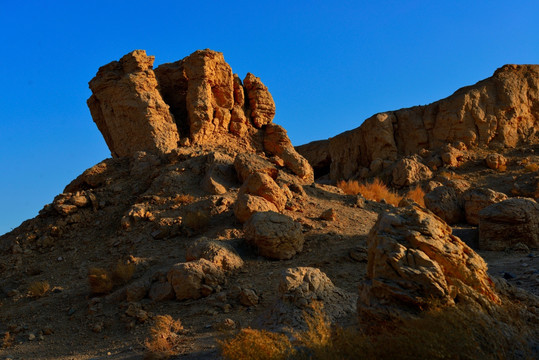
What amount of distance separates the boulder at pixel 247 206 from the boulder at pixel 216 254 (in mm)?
1335

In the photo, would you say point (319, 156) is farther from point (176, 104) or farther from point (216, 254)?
point (216, 254)

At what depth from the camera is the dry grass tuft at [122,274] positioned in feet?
26.5

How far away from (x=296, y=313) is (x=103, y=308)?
3718 millimetres

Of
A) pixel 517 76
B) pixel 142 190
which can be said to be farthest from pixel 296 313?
pixel 517 76

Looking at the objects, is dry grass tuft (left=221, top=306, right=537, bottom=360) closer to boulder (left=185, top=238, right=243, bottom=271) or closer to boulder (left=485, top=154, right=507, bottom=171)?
boulder (left=185, top=238, right=243, bottom=271)

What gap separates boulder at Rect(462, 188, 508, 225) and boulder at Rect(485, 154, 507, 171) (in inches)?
355

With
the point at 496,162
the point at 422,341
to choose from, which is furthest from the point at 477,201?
the point at 422,341

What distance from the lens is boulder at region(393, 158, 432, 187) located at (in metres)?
20.2

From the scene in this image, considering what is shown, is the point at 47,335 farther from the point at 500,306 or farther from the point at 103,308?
the point at 500,306

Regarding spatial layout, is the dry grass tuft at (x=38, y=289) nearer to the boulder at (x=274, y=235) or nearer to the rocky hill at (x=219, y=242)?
the rocky hill at (x=219, y=242)

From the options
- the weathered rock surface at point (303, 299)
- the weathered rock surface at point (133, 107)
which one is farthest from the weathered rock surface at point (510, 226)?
the weathered rock surface at point (133, 107)

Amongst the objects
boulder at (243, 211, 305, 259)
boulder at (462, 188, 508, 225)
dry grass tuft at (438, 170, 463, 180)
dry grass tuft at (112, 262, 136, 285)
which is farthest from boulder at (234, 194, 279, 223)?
dry grass tuft at (438, 170, 463, 180)

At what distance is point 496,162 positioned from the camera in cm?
2088

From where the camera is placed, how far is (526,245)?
368 inches
